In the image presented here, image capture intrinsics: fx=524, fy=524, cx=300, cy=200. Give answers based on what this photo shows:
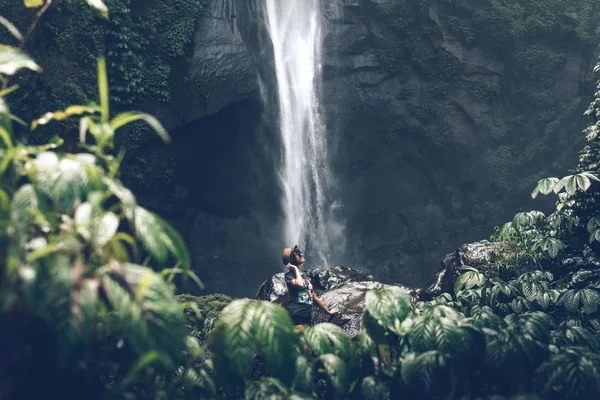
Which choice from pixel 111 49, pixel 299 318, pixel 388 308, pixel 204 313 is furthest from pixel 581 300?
pixel 111 49

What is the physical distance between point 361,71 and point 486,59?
3.95 meters

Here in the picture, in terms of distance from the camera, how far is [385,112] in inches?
669

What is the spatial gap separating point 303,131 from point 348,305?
9.51 m

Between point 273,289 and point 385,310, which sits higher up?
point 385,310

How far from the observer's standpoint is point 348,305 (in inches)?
323

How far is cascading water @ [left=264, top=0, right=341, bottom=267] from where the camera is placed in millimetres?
16641

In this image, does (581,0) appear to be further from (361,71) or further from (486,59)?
(361,71)

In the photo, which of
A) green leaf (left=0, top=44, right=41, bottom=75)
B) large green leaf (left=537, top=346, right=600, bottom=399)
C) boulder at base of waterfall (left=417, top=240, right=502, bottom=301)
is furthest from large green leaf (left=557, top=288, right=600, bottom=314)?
green leaf (left=0, top=44, right=41, bottom=75)

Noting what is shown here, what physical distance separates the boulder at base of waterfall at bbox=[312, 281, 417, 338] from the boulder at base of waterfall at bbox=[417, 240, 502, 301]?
1.18 feet

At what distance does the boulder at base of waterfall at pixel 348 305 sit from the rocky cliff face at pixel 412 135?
7.44 m

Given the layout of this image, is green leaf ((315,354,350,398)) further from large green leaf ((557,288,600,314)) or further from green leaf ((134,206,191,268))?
large green leaf ((557,288,600,314))

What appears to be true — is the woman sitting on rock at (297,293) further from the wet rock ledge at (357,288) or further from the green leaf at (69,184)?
the green leaf at (69,184)

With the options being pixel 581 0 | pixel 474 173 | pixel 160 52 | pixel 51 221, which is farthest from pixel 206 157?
pixel 51 221

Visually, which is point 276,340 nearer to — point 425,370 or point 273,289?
point 425,370
